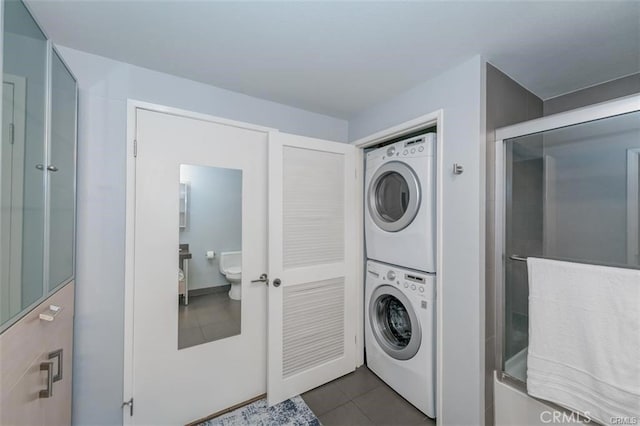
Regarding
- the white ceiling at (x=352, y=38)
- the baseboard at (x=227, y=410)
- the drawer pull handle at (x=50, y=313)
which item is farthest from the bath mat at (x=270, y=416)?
the white ceiling at (x=352, y=38)

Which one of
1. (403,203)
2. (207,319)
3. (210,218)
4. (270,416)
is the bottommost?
(270,416)

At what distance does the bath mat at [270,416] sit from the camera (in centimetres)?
165

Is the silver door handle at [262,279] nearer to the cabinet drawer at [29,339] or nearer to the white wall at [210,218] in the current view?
the white wall at [210,218]

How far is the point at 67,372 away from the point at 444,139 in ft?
8.02

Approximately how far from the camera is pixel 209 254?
5.65 feet

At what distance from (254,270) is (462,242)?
4.60 ft

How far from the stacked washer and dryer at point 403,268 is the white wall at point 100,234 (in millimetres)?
1718

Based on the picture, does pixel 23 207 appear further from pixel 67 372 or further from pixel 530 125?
pixel 530 125

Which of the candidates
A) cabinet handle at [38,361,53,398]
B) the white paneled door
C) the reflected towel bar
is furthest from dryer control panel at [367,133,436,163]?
cabinet handle at [38,361,53,398]

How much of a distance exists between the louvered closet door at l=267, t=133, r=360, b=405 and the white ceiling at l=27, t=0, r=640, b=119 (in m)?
0.56

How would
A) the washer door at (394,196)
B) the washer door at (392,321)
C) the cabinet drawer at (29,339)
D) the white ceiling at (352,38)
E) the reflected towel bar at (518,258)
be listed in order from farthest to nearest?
1. the washer door at (392,321)
2. the washer door at (394,196)
3. the reflected towel bar at (518,258)
4. the white ceiling at (352,38)
5. the cabinet drawer at (29,339)

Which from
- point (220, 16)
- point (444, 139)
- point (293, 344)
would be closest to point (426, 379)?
point (293, 344)

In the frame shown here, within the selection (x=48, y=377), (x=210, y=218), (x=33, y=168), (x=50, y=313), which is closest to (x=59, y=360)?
(x=48, y=377)

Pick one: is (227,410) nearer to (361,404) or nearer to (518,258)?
(361,404)
